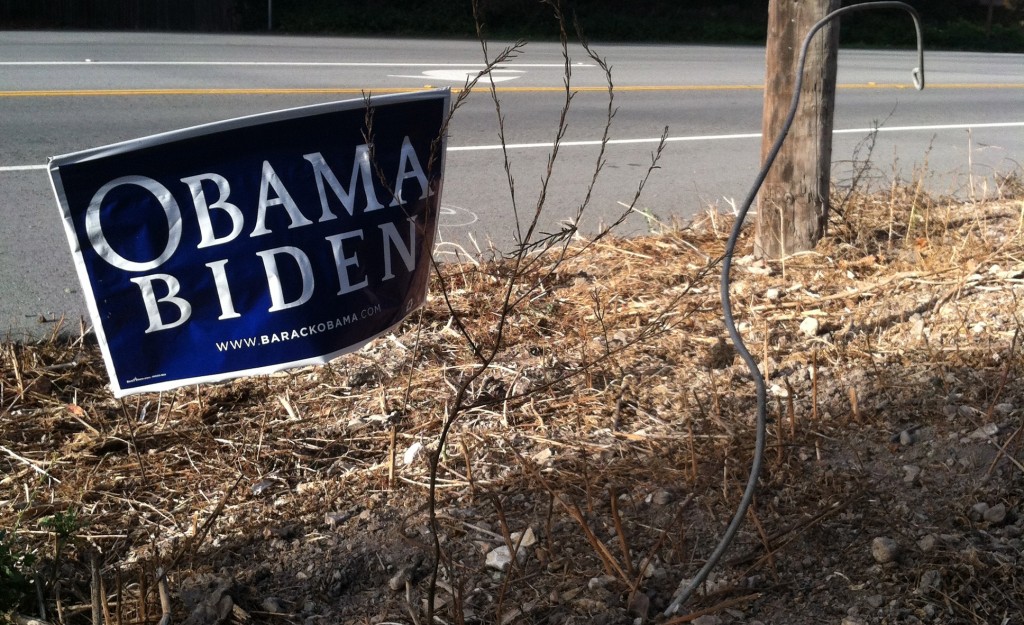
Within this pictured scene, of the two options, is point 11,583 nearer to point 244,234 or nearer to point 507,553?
point 244,234

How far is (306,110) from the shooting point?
2.79 meters

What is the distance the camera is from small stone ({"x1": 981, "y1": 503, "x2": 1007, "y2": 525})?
8.30 feet

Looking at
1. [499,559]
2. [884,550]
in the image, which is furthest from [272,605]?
[884,550]

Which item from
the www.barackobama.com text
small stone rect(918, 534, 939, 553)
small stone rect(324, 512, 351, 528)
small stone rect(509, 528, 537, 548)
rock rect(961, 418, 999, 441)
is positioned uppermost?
the www.barackobama.com text

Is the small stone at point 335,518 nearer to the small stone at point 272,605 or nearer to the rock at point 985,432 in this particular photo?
the small stone at point 272,605

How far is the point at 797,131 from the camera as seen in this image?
446cm

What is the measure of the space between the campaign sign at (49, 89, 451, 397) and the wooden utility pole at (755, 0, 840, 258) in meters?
2.12

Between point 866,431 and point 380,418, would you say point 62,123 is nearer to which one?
point 380,418

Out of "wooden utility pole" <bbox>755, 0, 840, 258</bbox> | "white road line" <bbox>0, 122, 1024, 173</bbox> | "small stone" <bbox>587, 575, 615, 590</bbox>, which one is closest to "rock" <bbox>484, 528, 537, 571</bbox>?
"small stone" <bbox>587, 575, 615, 590</bbox>

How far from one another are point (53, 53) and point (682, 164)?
9925 millimetres

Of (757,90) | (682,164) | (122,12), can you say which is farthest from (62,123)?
(122,12)

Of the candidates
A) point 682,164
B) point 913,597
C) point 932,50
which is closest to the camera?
point 913,597

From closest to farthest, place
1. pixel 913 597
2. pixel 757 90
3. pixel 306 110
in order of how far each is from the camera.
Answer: pixel 913 597 → pixel 306 110 → pixel 757 90

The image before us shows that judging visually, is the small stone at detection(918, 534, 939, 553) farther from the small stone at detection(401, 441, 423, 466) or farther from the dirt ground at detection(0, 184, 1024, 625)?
the small stone at detection(401, 441, 423, 466)
